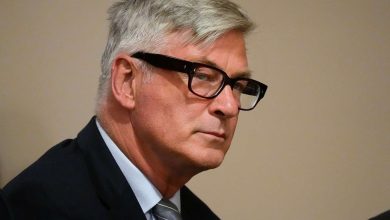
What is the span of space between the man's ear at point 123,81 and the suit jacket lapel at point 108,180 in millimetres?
98

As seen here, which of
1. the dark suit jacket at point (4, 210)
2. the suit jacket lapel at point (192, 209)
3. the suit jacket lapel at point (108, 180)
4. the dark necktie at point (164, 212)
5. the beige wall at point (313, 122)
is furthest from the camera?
the beige wall at point (313, 122)

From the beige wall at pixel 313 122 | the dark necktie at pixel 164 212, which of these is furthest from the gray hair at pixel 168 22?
the beige wall at pixel 313 122

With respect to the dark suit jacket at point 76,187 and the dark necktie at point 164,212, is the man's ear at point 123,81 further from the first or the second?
the dark necktie at point 164,212

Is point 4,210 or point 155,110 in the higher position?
point 155,110

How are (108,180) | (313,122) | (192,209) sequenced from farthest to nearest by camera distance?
1. (313,122)
2. (192,209)
3. (108,180)

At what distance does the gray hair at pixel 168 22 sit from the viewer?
2.86 feet

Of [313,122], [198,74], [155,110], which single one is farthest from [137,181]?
[313,122]

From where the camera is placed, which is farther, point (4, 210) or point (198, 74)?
point (198, 74)

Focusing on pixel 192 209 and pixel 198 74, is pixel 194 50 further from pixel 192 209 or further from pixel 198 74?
pixel 192 209

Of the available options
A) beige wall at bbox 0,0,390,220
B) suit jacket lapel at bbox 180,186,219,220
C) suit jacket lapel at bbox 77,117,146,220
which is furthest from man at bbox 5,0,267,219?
beige wall at bbox 0,0,390,220

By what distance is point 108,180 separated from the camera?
0.85m

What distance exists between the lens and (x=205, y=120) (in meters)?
0.87

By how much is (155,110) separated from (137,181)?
17cm

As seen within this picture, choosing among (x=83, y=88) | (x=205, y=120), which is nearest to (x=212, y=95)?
(x=205, y=120)
